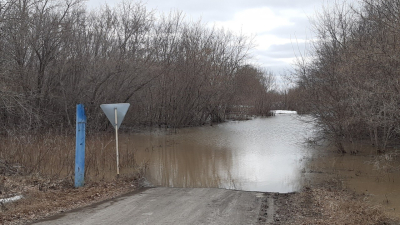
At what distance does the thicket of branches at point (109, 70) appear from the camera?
2067cm

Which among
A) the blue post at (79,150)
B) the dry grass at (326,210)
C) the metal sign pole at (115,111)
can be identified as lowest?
the dry grass at (326,210)

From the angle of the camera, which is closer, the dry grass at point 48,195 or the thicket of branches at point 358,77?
the dry grass at point 48,195

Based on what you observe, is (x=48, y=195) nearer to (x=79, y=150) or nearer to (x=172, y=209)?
(x=79, y=150)

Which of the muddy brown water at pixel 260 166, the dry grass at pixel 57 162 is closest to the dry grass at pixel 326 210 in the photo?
the muddy brown water at pixel 260 166

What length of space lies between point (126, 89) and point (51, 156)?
14.0m

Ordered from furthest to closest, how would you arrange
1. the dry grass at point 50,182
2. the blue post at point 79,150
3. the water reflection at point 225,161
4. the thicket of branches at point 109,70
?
the thicket of branches at point 109,70
the water reflection at point 225,161
the blue post at point 79,150
the dry grass at point 50,182

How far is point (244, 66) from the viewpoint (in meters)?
41.3

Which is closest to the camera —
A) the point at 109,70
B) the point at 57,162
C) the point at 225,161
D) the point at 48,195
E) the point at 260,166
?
the point at 48,195

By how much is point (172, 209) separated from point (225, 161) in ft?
28.3

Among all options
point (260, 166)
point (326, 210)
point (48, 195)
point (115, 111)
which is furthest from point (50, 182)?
point (260, 166)

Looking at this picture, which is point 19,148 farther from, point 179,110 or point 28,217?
point 179,110

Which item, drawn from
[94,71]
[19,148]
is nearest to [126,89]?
[94,71]

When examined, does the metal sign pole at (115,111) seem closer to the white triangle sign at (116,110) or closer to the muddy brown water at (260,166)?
the white triangle sign at (116,110)

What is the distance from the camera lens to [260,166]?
14164mm
